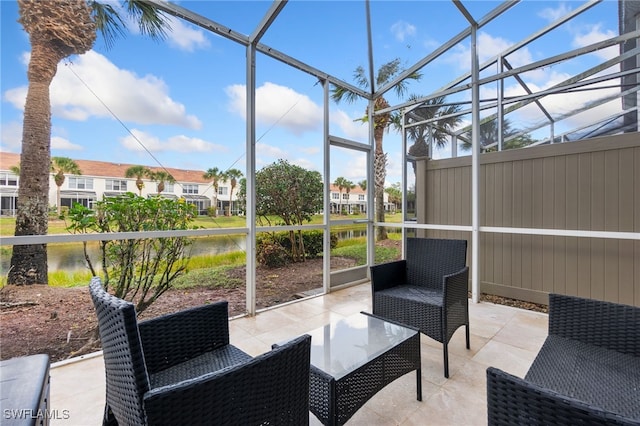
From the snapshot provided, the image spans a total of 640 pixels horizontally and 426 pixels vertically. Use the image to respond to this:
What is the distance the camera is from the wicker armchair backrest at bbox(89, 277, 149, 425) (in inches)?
42.3

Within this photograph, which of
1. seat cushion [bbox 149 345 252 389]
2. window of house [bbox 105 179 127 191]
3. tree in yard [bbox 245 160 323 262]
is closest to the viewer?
seat cushion [bbox 149 345 252 389]

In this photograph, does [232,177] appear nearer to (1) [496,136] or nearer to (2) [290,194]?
(2) [290,194]

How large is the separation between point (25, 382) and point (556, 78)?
5.63 m

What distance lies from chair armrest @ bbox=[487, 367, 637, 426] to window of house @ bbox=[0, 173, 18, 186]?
134 inches

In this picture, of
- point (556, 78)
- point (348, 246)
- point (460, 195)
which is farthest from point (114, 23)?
point (556, 78)

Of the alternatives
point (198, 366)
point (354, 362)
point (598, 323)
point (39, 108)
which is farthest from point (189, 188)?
point (598, 323)

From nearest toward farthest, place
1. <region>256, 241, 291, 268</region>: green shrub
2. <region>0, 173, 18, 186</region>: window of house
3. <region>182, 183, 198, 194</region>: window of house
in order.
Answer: <region>0, 173, 18, 186</region>: window of house, <region>182, 183, 198, 194</region>: window of house, <region>256, 241, 291, 268</region>: green shrub

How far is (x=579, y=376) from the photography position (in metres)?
1.44

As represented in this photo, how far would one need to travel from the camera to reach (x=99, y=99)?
103 inches

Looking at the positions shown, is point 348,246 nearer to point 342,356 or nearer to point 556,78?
point 342,356

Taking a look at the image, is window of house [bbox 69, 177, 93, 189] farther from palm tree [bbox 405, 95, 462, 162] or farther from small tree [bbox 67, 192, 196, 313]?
palm tree [bbox 405, 95, 462, 162]

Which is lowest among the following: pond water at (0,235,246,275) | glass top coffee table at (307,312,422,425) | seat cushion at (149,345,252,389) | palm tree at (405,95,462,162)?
glass top coffee table at (307,312,422,425)

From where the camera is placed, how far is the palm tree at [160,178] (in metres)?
2.96

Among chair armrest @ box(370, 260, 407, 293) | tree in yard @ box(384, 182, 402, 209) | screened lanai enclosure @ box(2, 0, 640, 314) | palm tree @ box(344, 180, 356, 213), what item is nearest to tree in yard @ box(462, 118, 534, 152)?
screened lanai enclosure @ box(2, 0, 640, 314)
